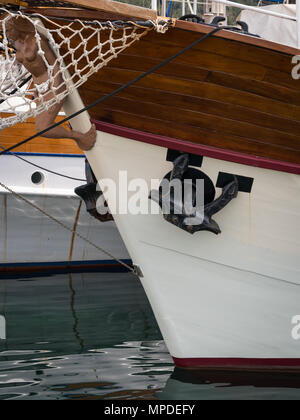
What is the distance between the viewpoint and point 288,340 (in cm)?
501

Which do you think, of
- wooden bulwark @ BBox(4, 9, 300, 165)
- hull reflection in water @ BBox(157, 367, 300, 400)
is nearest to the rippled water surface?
hull reflection in water @ BBox(157, 367, 300, 400)

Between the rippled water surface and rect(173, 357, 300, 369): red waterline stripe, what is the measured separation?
0.24 feet

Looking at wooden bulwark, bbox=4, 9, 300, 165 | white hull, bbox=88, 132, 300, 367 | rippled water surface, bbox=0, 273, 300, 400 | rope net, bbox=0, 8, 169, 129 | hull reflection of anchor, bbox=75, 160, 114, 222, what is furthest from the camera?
hull reflection of anchor, bbox=75, 160, 114, 222

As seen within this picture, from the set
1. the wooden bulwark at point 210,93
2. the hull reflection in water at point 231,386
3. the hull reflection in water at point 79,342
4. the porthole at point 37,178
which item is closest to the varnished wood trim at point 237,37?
the wooden bulwark at point 210,93

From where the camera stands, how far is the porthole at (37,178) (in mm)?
9828

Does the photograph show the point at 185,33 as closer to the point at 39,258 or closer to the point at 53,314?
the point at 53,314

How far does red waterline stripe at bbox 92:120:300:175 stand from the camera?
182 inches

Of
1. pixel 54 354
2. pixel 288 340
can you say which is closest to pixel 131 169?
pixel 288 340

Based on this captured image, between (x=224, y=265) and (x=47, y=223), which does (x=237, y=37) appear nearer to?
(x=224, y=265)

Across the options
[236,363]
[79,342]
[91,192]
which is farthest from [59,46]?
[79,342]

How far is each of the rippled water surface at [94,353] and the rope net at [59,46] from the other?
2088mm

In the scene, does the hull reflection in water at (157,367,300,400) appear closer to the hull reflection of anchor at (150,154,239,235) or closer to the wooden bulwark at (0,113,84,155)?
the hull reflection of anchor at (150,154,239,235)

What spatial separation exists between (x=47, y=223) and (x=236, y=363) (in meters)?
5.58

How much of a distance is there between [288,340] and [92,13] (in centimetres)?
269
